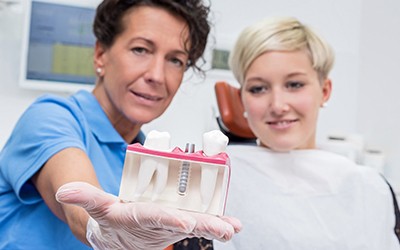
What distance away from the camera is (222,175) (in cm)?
61

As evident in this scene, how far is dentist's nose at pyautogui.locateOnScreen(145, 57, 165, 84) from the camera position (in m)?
1.10

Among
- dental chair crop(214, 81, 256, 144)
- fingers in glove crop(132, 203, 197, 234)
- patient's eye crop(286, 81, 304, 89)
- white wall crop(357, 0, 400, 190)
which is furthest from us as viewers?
white wall crop(357, 0, 400, 190)

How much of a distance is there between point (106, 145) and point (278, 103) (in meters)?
0.46

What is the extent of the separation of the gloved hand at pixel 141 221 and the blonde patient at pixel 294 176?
0.60 m

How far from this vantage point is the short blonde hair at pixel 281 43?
1201mm

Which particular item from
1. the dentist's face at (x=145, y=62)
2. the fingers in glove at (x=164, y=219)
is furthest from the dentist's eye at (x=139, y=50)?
the fingers in glove at (x=164, y=219)

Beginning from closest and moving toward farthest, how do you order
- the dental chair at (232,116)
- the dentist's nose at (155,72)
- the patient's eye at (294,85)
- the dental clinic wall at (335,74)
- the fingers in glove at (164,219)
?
the fingers in glove at (164,219), the dentist's nose at (155,72), the patient's eye at (294,85), the dental chair at (232,116), the dental clinic wall at (335,74)

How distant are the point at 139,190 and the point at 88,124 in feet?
1.67

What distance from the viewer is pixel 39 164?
829 mm

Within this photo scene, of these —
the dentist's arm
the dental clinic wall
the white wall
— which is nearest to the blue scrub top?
the dentist's arm

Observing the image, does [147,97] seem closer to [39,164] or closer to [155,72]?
[155,72]

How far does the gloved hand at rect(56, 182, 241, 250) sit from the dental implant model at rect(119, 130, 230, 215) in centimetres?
3

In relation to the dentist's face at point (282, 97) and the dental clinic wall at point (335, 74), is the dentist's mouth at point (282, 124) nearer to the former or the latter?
the dentist's face at point (282, 97)

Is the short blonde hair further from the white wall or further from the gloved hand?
the white wall
